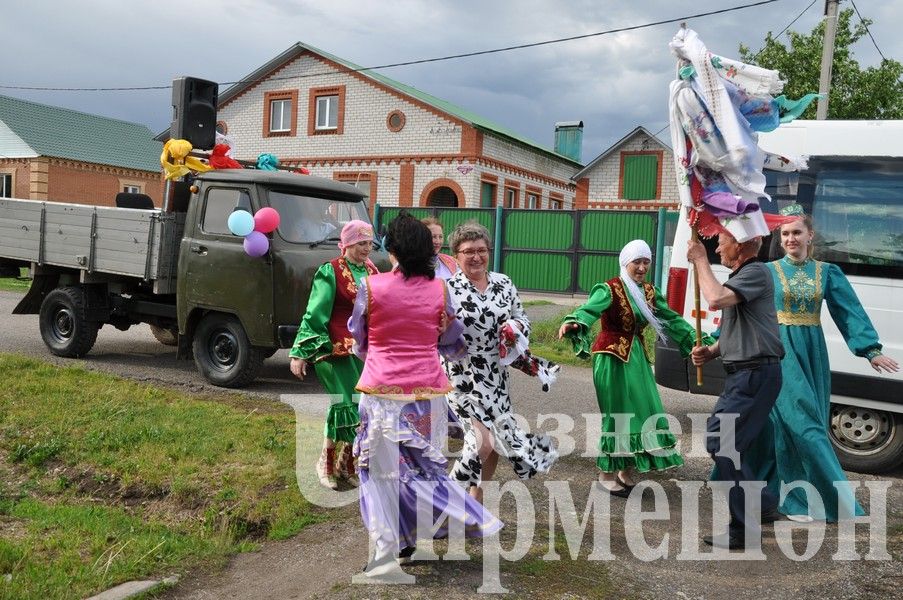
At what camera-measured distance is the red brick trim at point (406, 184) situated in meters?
27.5

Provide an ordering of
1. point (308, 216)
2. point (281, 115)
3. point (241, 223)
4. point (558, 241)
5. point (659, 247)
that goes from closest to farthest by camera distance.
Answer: point (241, 223), point (308, 216), point (659, 247), point (558, 241), point (281, 115)

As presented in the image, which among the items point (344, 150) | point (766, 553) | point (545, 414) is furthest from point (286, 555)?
point (344, 150)

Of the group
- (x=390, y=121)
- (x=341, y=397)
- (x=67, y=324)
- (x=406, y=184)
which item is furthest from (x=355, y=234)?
(x=390, y=121)

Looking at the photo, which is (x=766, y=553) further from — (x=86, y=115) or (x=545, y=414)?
(x=86, y=115)

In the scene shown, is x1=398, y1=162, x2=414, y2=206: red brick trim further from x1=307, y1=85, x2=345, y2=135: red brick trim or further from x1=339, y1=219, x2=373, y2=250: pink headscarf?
x1=339, y1=219, x2=373, y2=250: pink headscarf

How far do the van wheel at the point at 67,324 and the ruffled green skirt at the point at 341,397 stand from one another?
18.9 feet

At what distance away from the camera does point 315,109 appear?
95.3 feet

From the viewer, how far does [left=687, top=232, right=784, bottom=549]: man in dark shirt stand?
15.3 ft

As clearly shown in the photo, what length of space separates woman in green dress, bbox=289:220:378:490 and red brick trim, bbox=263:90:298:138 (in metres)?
25.0

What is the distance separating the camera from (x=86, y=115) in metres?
39.2

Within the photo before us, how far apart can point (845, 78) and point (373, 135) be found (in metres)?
14.4

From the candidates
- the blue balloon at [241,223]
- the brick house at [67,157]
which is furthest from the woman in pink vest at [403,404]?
the brick house at [67,157]

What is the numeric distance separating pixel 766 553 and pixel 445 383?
6.81 ft

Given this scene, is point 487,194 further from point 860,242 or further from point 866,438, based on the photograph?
point 866,438
